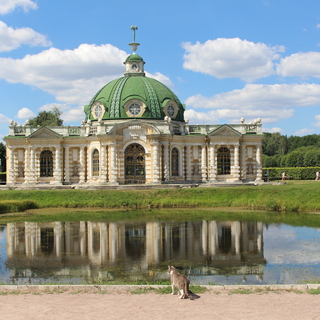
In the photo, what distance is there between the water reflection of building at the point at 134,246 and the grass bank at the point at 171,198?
32.1 ft

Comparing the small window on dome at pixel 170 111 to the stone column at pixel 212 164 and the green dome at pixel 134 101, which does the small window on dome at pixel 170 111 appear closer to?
the green dome at pixel 134 101

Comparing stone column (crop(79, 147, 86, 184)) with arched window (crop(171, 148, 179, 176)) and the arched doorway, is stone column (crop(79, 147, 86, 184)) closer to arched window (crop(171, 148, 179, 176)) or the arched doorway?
the arched doorway

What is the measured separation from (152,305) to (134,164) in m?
45.7

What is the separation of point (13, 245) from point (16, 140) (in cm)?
3803

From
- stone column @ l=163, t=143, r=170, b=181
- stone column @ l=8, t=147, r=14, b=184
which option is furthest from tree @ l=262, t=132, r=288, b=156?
stone column @ l=8, t=147, r=14, b=184

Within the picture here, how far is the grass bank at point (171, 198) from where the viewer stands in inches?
1634

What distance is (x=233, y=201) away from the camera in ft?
144

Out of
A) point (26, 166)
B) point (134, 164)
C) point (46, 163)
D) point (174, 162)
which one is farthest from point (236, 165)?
point (26, 166)

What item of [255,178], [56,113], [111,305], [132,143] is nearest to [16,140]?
[132,143]

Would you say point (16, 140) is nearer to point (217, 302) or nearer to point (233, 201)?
point (233, 201)

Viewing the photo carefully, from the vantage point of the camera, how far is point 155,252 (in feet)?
76.5

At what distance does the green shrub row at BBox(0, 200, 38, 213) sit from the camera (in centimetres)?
4101

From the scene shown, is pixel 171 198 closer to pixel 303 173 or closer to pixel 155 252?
pixel 155 252

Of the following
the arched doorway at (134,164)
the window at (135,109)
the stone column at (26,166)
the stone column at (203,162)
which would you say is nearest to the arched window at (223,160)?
the stone column at (203,162)
